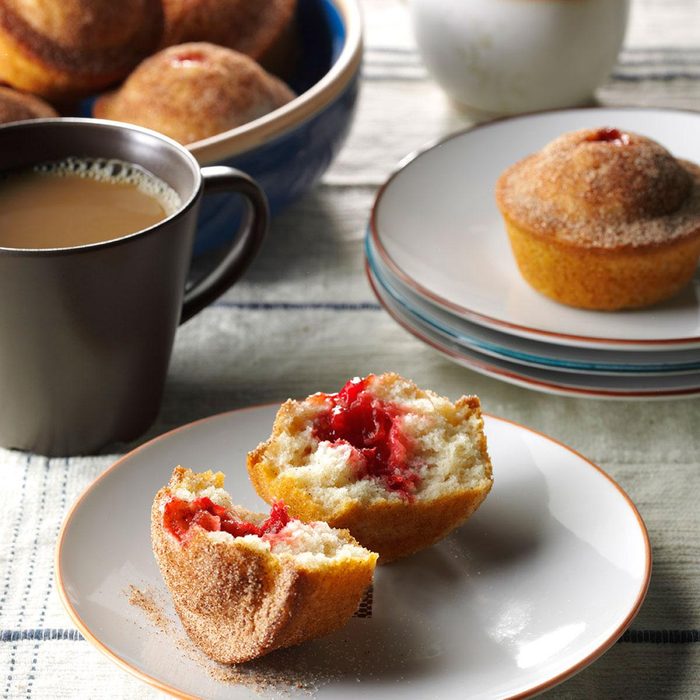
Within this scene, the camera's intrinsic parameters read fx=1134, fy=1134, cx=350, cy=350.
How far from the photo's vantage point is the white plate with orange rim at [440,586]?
112 centimetres

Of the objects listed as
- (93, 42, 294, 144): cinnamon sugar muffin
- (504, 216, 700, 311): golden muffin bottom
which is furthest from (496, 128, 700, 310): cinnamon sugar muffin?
(93, 42, 294, 144): cinnamon sugar muffin

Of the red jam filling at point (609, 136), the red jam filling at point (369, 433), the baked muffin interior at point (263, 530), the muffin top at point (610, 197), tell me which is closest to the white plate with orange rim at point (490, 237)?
the muffin top at point (610, 197)

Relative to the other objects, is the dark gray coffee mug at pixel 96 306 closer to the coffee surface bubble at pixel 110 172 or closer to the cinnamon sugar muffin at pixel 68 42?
the coffee surface bubble at pixel 110 172

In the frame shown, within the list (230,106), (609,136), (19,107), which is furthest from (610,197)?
(19,107)

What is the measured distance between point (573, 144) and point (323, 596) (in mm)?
994

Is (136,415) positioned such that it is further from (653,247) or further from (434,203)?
(653,247)

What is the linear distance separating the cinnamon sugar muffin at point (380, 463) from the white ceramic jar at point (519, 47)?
3.84ft

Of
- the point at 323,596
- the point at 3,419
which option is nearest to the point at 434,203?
the point at 3,419

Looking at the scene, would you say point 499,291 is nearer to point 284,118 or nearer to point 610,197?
point 610,197

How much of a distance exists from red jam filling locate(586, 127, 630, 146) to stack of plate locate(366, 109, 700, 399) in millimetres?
223

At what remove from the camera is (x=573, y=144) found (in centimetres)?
183

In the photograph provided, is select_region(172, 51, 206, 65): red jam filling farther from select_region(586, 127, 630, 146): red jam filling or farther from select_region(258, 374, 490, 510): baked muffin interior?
select_region(258, 374, 490, 510): baked muffin interior

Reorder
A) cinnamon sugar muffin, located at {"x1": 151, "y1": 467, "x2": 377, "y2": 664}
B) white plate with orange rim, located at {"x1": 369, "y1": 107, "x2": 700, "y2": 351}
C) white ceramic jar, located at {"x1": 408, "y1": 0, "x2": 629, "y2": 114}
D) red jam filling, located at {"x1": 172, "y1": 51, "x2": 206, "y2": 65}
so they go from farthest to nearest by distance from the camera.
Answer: white ceramic jar, located at {"x1": 408, "y1": 0, "x2": 629, "y2": 114} < red jam filling, located at {"x1": 172, "y1": 51, "x2": 206, "y2": 65} < white plate with orange rim, located at {"x1": 369, "y1": 107, "x2": 700, "y2": 351} < cinnamon sugar muffin, located at {"x1": 151, "y1": 467, "x2": 377, "y2": 664}

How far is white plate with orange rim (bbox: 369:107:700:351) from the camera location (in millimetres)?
1682
